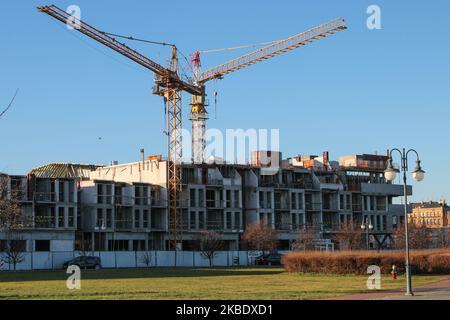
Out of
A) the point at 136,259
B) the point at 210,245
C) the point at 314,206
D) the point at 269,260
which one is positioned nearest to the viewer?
the point at 136,259

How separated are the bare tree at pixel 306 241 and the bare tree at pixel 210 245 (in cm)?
1095

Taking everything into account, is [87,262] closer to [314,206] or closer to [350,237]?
[350,237]

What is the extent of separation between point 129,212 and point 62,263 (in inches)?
1168

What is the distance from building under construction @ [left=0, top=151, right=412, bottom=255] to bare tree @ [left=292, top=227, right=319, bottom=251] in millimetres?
3944

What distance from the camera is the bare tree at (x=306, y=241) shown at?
106625mm

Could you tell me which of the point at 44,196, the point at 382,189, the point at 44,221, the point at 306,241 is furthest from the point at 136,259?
the point at 382,189

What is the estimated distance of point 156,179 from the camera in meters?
119

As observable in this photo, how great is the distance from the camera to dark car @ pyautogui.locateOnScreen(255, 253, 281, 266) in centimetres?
9515

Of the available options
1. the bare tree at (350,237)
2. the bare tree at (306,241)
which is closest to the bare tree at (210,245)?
the bare tree at (306,241)

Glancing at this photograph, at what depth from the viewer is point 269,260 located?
3770 inches

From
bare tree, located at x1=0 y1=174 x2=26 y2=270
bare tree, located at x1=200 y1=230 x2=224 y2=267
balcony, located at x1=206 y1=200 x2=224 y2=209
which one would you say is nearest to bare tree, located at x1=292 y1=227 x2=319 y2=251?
bare tree, located at x1=200 y1=230 x2=224 y2=267

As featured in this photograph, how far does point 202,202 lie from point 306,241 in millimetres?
18734
